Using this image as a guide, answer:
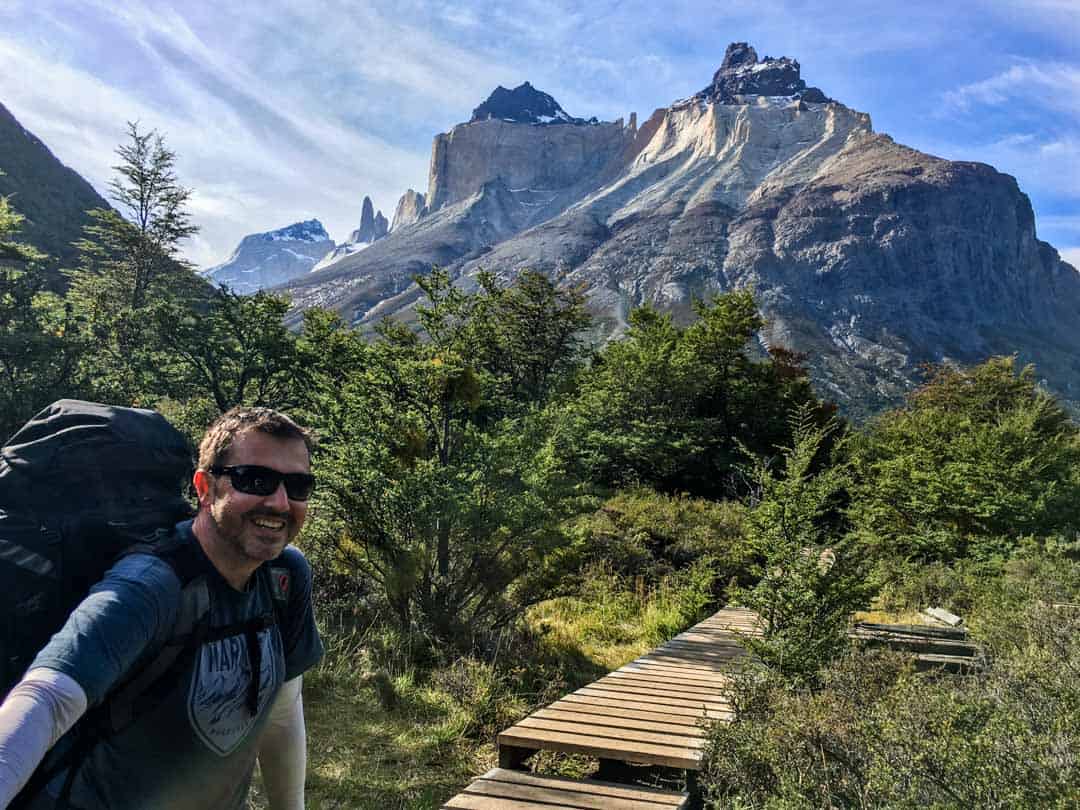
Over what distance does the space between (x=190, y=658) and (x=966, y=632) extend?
25.2 feet

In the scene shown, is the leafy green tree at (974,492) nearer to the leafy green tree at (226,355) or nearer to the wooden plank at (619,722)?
the wooden plank at (619,722)

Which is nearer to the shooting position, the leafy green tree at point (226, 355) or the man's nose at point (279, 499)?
the man's nose at point (279, 499)

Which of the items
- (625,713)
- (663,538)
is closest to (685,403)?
(663,538)

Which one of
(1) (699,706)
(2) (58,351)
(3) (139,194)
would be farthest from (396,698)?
(3) (139,194)

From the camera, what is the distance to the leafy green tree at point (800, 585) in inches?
166

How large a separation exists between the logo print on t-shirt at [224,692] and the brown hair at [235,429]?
48 cm

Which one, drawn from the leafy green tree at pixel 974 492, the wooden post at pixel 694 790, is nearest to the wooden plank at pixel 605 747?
the wooden post at pixel 694 790

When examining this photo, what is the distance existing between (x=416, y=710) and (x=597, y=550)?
5.90 metres

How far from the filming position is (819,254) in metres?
118

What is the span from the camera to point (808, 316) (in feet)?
350

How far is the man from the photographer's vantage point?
3.88ft

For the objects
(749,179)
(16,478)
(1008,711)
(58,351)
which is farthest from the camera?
(749,179)

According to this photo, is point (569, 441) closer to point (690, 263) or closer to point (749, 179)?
point (690, 263)

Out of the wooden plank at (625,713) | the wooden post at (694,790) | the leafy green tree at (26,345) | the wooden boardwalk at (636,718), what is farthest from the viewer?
the leafy green tree at (26,345)
